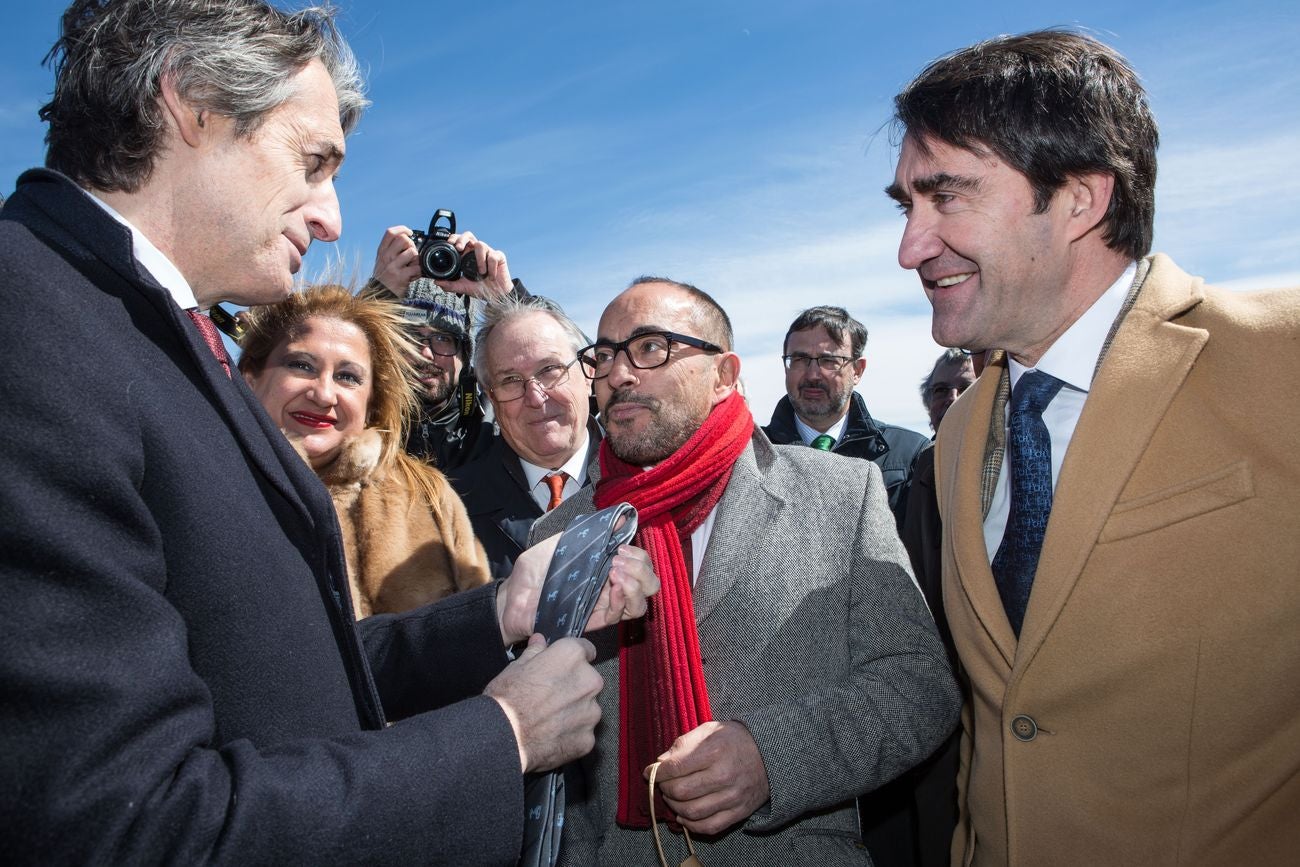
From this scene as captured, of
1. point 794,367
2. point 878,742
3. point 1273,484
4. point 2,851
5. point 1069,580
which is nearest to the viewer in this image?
point 2,851

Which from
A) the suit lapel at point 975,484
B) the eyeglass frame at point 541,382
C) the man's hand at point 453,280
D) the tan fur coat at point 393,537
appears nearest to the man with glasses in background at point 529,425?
the eyeglass frame at point 541,382

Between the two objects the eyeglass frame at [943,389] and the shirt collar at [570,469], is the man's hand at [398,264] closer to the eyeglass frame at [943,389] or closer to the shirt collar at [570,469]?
the shirt collar at [570,469]

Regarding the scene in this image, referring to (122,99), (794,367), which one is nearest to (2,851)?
(122,99)

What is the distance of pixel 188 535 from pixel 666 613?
1.47 metres

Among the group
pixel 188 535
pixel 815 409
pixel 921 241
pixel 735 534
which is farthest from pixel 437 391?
pixel 188 535

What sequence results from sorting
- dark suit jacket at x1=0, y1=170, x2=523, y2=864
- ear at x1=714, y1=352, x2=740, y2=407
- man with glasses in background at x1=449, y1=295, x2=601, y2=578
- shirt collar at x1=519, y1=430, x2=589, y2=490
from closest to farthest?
dark suit jacket at x1=0, y1=170, x2=523, y2=864, ear at x1=714, y1=352, x2=740, y2=407, man with glasses in background at x1=449, y1=295, x2=601, y2=578, shirt collar at x1=519, y1=430, x2=589, y2=490

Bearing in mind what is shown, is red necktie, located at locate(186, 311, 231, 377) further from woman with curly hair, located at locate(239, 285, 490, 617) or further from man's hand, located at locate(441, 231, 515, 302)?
man's hand, located at locate(441, 231, 515, 302)

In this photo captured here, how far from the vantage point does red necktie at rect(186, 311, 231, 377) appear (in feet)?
5.04

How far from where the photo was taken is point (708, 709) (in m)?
2.31

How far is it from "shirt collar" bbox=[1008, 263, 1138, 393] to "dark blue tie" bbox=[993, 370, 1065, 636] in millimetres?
35

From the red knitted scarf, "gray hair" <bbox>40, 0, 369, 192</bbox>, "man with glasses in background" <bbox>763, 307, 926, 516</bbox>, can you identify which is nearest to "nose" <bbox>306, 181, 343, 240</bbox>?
"gray hair" <bbox>40, 0, 369, 192</bbox>

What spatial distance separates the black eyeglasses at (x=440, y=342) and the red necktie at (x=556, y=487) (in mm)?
878

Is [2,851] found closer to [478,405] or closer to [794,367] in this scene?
[478,405]

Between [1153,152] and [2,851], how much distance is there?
8.53ft
